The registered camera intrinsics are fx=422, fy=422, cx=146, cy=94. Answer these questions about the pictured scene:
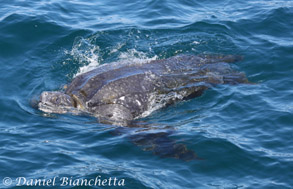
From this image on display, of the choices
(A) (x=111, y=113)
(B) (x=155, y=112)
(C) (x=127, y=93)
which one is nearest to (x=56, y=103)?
(A) (x=111, y=113)

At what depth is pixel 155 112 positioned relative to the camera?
877 cm

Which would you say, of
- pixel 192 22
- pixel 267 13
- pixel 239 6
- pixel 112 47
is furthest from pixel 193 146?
pixel 239 6

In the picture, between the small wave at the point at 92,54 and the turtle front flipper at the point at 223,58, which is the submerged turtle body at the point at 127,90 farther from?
the small wave at the point at 92,54

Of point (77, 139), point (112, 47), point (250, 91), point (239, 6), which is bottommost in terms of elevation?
point (77, 139)

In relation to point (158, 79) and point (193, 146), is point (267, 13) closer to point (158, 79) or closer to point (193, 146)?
point (158, 79)

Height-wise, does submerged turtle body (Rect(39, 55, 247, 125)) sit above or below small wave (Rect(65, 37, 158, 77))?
below

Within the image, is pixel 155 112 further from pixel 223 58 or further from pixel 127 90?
pixel 223 58

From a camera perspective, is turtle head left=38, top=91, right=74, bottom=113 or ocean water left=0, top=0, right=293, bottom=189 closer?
ocean water left=0, top=0, right=293, bottom=189

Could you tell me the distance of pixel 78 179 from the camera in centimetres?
647

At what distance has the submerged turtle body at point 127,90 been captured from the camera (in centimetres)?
847

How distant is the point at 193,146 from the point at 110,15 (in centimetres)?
763

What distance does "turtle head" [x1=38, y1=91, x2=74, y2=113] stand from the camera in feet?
27.8

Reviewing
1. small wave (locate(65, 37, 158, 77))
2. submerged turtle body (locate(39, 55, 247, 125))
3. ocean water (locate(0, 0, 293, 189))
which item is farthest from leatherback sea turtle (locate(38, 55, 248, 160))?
small wave (locate(65, 37, 158, 77))

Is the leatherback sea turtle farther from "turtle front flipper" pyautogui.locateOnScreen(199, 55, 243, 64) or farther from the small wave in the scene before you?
the small wave
